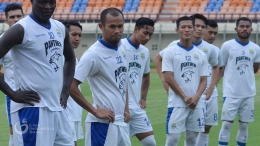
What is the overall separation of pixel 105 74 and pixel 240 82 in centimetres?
433

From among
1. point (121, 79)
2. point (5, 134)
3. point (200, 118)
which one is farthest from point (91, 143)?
point (5, 134)

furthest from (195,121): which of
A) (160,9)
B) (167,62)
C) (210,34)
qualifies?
(160,9)

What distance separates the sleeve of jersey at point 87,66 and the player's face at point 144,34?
1.94 m

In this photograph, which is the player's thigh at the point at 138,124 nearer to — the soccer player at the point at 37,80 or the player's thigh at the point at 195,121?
the player's thigh at the point at 195,121

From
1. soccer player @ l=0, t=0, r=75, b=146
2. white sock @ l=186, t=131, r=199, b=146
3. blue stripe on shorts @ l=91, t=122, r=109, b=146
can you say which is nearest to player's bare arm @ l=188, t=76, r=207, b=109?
white sock @ l=186, t=131, r=199, b=146

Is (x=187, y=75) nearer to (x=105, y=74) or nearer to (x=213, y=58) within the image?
(x=213, y=58)

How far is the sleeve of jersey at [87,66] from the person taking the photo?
5.66 meters

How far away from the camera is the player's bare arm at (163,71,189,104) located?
25.7 feet

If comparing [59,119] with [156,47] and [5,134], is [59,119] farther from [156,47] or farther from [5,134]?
[156,47]

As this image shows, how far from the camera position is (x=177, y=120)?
7898mm

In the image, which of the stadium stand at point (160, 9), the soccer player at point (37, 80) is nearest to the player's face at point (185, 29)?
the soccer player at point (37, 80)

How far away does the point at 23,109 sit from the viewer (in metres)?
4.86

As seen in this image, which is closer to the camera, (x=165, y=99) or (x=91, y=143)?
(x=91, y=143)

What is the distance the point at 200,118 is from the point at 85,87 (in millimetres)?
13137
